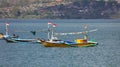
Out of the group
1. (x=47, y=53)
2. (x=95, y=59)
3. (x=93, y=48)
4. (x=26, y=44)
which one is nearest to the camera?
(x=95, y=59)

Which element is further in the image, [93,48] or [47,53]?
[93,48]

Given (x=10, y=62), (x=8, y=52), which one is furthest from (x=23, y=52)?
(x=10, y=62)

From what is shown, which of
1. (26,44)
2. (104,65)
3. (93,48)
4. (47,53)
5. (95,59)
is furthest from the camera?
(26,44)

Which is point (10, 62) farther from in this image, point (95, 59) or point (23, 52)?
point (23, 52)

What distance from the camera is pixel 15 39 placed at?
6161 inches

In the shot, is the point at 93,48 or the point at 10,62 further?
the point at 93,48

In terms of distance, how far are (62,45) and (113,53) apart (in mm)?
18476

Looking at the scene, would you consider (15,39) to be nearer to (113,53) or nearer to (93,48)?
(93,48)

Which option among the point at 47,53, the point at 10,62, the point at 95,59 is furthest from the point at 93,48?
the point at 10,62

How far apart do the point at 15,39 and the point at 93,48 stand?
2948 centimetres

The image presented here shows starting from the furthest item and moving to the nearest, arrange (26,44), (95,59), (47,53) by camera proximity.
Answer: (26,44), (47,53), (95,59)

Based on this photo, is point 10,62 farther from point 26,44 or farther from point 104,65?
point 26,44

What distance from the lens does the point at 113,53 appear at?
392 feet

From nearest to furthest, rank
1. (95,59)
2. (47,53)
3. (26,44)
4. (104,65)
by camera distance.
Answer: (104,65), (95,59), (47,53), (26,44)
